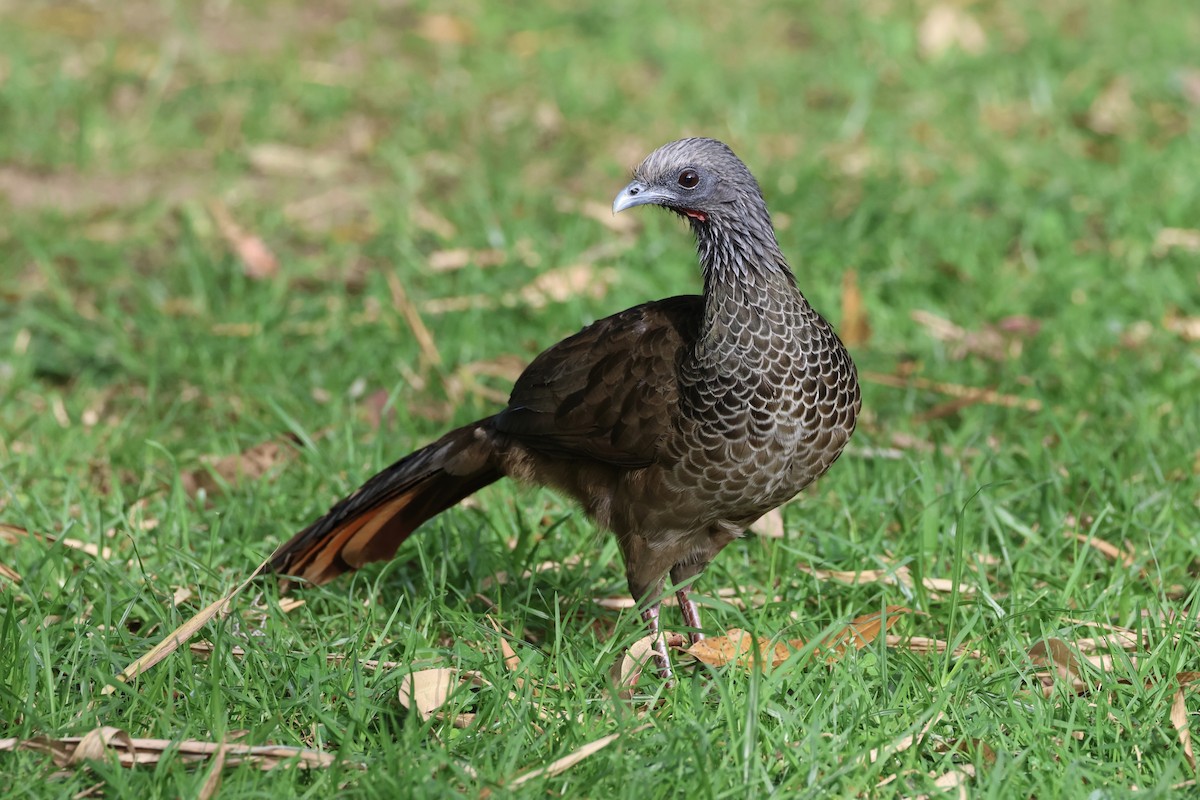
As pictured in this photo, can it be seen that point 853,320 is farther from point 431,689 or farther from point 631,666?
point 431,689

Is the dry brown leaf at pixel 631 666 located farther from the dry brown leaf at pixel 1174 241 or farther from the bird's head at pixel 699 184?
the dry brown leaf at pixel 1174 241

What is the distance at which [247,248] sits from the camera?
635cm

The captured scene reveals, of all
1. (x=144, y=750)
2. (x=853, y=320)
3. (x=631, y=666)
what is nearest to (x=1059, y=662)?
(x=631, y=666)

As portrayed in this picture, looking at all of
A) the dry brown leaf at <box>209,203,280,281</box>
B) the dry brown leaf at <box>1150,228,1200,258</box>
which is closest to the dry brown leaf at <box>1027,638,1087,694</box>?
the dry brown leaf at <box>1150,228,1200,258</box>

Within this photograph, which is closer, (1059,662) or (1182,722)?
(1182,722)

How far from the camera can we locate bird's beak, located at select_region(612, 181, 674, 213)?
3.66m

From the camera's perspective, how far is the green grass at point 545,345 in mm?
3305

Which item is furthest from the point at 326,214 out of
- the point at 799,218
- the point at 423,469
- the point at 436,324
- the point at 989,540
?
the point at 989,540

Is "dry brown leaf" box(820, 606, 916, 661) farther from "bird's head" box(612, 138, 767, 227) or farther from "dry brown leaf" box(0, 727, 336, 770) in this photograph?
"dry brown leaf" box(0, 727, 336, 770)


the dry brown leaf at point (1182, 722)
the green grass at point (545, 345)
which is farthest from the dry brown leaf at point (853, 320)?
the dry brown leaf at point (1182, 722)

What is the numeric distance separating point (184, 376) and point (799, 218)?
275 cm

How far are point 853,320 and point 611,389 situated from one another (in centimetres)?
227

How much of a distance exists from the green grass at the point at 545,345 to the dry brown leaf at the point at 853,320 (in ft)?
0.31

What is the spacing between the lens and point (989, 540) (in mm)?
4328
